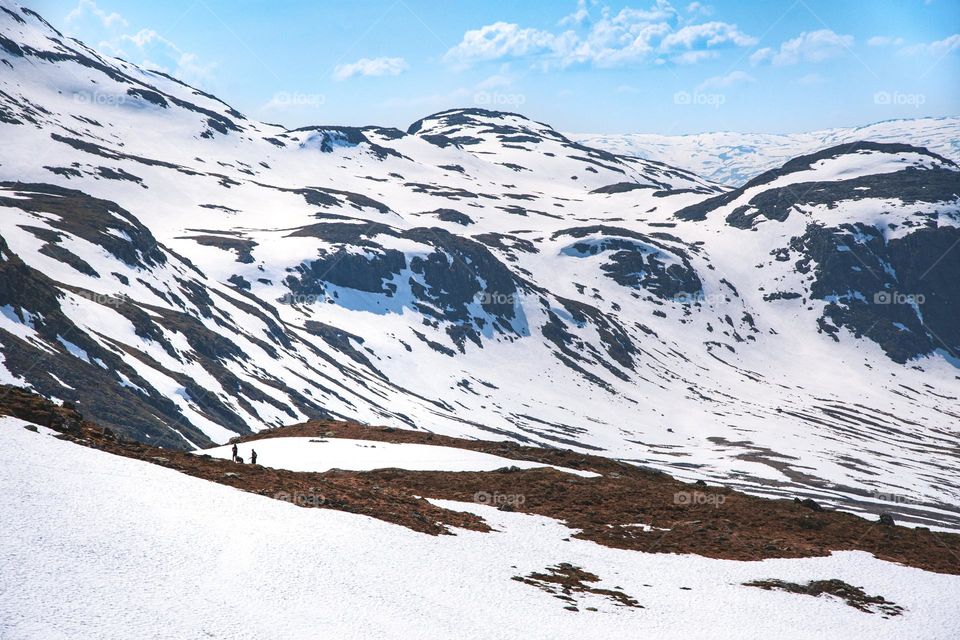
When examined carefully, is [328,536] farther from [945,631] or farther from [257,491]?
[945,631]

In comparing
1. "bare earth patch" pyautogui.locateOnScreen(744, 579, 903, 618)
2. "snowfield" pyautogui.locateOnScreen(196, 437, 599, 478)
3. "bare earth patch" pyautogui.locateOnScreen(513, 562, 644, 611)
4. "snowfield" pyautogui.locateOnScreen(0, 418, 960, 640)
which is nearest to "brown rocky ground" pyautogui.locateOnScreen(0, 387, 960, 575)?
"snowfield" pyautogui.locateOnScreen(0, 418, 960, 640)

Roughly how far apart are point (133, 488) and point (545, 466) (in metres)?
25.0

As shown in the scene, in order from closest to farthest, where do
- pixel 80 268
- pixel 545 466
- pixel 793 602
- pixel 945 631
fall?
pixel 945 631 → pixel 793 602 → pixel 545 466 → pixel 80 268

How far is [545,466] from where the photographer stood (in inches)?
1686

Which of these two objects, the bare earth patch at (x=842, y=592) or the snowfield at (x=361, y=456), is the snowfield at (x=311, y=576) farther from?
the snowfield at (x=361, y=456)

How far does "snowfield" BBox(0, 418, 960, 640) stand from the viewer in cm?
1591

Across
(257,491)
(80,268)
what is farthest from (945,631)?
(80,268)

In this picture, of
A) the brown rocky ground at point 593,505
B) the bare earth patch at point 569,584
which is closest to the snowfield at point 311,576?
the bare earth patch at point 569,584

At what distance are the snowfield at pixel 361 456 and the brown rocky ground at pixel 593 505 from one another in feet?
5.54

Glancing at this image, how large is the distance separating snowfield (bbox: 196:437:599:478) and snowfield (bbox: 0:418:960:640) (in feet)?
37.7

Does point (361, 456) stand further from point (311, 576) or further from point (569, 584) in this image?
point (311, 576)

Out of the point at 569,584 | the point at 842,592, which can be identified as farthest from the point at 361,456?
the point at 842,592

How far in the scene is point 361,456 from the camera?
41344 mm

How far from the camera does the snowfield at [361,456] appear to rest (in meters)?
39.6
